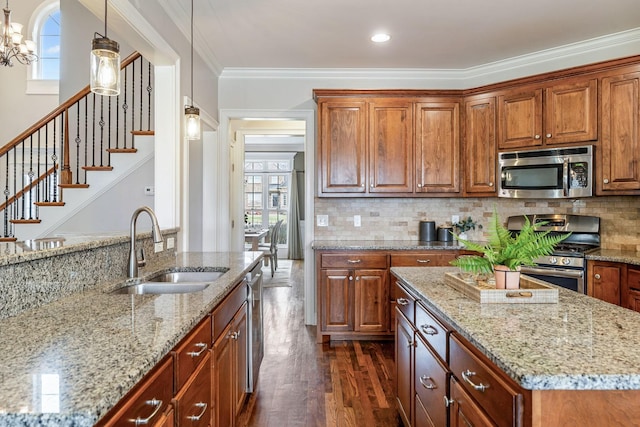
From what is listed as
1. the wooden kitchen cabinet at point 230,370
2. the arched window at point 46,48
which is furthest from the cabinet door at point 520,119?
the arched window at point 46,48

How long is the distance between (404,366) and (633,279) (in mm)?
1970

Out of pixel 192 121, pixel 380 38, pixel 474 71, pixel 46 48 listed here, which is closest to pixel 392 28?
pixel 380 38

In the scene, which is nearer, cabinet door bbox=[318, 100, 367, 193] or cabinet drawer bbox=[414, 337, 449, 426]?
cabinet drawer bbox=[414, 337, 449, 426]

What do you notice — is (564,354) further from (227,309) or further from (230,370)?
(230,370)

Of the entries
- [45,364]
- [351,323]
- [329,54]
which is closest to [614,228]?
[351,323]

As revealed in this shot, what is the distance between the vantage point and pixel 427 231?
414cm

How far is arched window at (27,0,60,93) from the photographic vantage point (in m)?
6.50

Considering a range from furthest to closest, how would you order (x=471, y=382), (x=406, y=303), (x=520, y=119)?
(x=520, y=119) → (x=406, y=303) → (x=471, y=382)

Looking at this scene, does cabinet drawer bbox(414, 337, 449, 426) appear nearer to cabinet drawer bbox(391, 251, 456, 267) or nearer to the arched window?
cabinet drawer bbox(391, 251, 456, 267)

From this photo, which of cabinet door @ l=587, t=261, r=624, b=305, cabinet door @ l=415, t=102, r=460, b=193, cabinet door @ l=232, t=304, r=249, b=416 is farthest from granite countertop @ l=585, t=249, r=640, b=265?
cabinet door @ l=232, t=304, r=249, b=416

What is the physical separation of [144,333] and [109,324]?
0.55 ft

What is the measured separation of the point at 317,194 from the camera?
4184 mm

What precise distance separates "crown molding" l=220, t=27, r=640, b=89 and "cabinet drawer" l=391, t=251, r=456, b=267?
1.84 m

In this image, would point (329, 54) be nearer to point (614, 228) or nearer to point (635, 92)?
point (635, 92)
